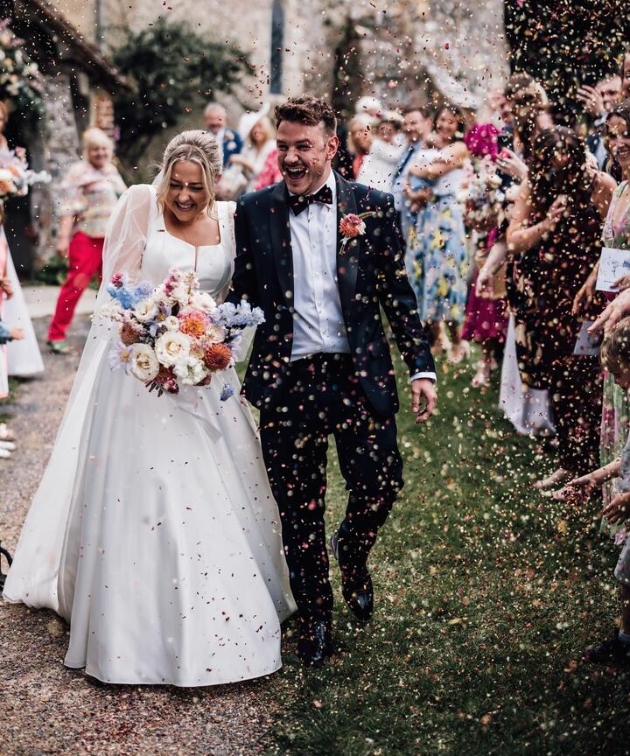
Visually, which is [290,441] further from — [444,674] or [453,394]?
[453,394]

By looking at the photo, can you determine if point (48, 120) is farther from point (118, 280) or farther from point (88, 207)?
point (118, 280)

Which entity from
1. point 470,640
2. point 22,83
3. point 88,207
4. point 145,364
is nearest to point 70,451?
point 145,364

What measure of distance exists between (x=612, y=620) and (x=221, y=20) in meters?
20.9

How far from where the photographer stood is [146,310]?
3.74 metres

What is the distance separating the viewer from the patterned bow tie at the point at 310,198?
389 cm

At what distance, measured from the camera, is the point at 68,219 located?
9.35m

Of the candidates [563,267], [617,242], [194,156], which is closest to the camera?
[194,156]

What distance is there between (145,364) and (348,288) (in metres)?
0.84

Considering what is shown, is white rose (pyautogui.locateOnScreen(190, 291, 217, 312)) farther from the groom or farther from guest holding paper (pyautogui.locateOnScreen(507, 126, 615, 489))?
guest holding paper (pyautogui.locateOnScreen(507, 126, 615, 489))

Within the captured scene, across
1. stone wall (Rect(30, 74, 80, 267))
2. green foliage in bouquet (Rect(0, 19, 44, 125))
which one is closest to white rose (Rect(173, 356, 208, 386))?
green foliage in bouquet (Rect(0, 19, 44, 125))

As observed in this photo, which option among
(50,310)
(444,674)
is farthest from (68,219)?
(444,674)

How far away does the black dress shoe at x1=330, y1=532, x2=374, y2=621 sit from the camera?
4223 millimetres

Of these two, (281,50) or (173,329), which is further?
(281,50)

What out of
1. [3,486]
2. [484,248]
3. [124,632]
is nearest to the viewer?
[124,632]
